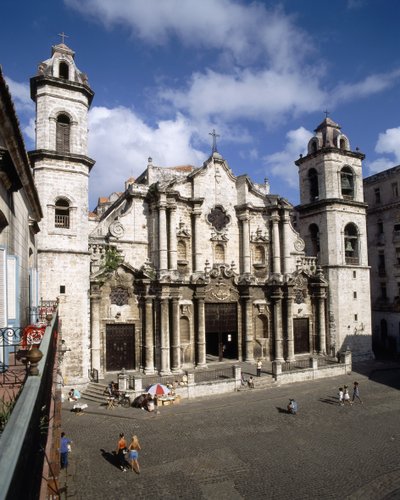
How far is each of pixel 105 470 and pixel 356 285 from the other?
26797 mm

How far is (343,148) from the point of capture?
35312 millimetres

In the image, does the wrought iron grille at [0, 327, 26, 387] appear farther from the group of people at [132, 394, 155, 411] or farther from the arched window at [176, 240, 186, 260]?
the arched window at [176, 240, 186, 260]

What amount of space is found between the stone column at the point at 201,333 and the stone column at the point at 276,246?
23.2 feet

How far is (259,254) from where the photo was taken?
33.0 meters

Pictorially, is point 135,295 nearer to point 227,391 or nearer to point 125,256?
point 125,256

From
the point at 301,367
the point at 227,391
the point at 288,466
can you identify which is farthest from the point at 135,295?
the point at 288,466

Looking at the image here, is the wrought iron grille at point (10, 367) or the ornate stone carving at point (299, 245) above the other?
the ornate stone carving at point (299, 245)

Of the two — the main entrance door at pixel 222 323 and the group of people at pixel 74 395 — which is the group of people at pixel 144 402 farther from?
the main entrance door at pixel 222 323

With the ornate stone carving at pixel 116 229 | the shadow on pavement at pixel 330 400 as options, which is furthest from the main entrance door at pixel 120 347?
the shadow on pavement at pixel 330 400

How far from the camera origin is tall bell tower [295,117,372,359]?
110 feet

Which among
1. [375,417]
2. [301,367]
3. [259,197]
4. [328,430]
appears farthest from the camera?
[259,197]

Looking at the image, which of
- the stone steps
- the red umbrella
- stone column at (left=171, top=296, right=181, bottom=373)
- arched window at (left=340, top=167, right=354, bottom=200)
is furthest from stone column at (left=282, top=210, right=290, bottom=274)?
the stone steps

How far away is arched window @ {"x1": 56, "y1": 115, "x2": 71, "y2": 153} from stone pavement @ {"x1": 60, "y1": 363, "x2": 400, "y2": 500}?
1559cm

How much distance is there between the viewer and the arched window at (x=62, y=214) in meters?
24.3
